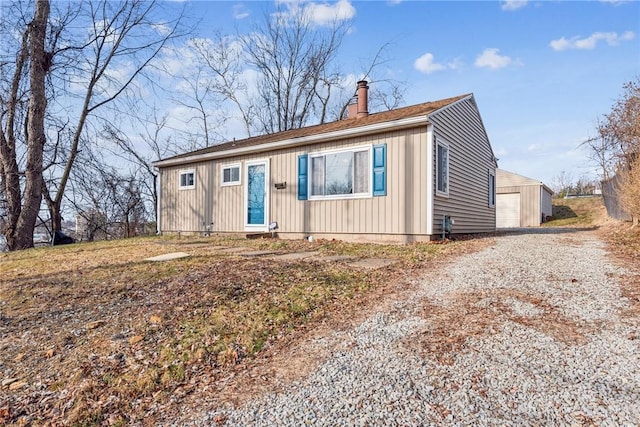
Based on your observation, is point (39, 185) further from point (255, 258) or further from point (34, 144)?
point (255, 258)

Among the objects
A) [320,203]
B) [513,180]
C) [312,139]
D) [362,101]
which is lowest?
[320,203]

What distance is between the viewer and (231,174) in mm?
10930

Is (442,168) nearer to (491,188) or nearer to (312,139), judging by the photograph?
(312,139)

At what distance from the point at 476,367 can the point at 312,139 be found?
Result: 7357mm

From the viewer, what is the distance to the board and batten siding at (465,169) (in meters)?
8.35

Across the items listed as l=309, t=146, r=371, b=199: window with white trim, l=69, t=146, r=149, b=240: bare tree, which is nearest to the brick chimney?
l=309, t=146, r=371, b=199: window with white trim

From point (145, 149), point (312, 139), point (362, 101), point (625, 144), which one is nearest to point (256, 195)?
point (312, 139)

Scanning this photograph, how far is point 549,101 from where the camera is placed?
12.3m

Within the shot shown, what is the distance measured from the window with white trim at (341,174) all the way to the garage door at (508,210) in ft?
57.4

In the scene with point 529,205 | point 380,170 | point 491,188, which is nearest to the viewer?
point 380,170

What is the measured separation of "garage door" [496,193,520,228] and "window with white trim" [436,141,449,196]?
52.6ft

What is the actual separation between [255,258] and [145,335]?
122 inches

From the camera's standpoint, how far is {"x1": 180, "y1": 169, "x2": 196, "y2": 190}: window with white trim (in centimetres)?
1192

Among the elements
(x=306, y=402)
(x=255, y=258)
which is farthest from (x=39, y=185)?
(x=306, y=402)
